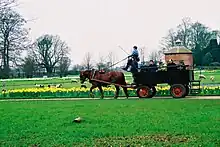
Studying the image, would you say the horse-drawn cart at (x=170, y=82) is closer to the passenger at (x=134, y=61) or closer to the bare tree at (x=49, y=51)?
the passenger at (x=134, y=61)

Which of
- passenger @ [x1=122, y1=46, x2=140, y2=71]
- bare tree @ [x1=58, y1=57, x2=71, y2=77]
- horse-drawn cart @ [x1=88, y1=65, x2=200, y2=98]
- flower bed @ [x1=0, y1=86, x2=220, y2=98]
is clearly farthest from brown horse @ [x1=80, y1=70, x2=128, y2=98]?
bare tree @ [x1=58, y1=57, x2=71, y2=77]

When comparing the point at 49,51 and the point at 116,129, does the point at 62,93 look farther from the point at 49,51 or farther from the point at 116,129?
the point at 49,51

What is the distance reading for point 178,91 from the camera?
23734mm

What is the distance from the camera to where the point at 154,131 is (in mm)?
10062

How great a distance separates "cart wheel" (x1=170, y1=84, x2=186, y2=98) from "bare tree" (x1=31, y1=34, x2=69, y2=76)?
69.2m

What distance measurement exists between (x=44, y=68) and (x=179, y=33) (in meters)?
28.0

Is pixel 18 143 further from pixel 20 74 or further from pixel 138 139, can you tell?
pixel 20 74

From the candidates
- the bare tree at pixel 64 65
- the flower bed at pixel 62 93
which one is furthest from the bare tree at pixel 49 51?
the flower bed at pixel 62 93

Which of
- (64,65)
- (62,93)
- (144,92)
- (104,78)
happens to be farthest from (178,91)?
(64,65)

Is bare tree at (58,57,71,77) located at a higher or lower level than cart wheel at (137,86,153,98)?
higher

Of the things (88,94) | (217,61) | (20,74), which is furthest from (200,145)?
(20,74)

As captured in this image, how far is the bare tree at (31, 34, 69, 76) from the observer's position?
92.6 m

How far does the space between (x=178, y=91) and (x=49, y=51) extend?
72795 mm

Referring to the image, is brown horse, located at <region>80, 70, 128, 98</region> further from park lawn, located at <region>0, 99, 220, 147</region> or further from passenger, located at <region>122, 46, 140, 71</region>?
park lawn, located at <region>0, 99, 220, 147</region>
